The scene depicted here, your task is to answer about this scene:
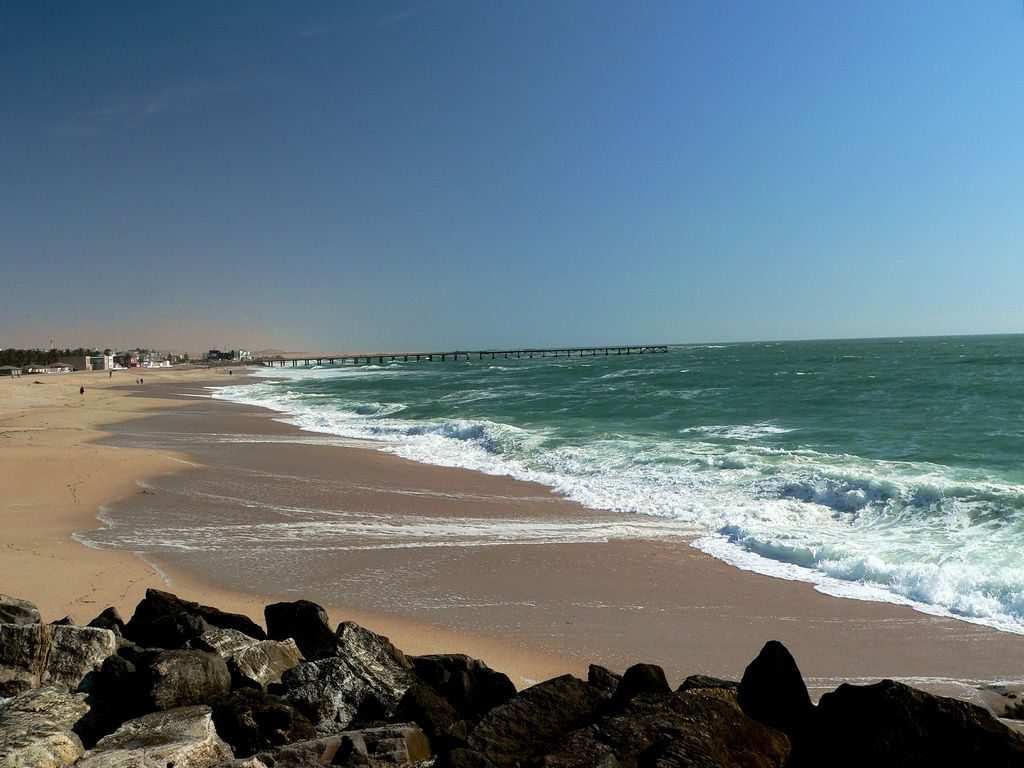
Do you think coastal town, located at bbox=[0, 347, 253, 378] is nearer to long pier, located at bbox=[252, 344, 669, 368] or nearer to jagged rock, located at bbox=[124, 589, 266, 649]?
long pier, located at bbox=[252, 344, 669, 368]

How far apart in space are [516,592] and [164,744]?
4.23 metres

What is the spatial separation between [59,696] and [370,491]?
865 cm

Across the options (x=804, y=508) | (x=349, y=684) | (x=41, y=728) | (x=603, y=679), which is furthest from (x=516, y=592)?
(x=804, y=508)

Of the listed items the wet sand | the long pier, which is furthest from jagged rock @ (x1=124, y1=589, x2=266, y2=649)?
the long pier

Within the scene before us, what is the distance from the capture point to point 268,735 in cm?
398

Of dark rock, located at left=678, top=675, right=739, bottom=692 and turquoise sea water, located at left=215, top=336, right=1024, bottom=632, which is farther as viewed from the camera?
turquoise sea water, located at left=215, top=336, right=1024, bottom=632

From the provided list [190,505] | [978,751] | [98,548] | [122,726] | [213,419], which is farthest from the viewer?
[213,419]

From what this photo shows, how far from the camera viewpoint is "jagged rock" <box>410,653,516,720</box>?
439 cm

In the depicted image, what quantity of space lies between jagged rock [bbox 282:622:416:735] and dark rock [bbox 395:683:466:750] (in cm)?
17

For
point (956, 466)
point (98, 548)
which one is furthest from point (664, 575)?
point (956, 466)

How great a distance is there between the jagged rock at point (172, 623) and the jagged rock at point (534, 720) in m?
2.54

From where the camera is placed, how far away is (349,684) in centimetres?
446

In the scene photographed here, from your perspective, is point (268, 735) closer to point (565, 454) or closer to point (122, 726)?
point (122, 726)

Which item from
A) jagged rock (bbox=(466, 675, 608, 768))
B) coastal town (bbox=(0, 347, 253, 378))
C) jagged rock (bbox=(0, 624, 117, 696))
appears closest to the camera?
jagged rock (bbox=(466, 675, 608, 768))
